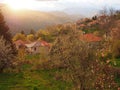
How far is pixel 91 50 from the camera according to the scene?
2359cm

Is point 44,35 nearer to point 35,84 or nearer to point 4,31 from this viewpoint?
point 4,31

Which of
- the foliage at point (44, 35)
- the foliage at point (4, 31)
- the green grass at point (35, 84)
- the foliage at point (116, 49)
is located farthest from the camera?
the foliage at point (44, 35)

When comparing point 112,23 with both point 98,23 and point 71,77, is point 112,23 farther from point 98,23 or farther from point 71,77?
point 71,77

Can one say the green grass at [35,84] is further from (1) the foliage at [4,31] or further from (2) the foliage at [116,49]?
(2) the foliage at [116,49]

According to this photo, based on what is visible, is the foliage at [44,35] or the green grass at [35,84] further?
the foliage at [44,35]

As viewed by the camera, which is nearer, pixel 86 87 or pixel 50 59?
pixel 86 87

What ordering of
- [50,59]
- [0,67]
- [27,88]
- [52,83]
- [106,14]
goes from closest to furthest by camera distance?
[27,88] < [52,83] < [0,67] < [50,59] < [106,14]

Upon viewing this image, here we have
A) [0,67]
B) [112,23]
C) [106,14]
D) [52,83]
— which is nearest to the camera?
[52,83]

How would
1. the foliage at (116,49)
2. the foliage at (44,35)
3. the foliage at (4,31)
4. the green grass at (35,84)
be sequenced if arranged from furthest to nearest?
the foliage at (44,35)
the foliage at (116,49)
the foliage at (4,31)
the green grass at (35,84)

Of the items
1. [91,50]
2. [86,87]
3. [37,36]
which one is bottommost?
[37,36]

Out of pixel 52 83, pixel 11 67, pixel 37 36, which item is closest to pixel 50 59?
pixel 11 67

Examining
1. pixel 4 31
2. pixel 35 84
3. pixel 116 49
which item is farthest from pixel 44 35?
pixel 35 84

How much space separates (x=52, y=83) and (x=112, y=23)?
86.7m

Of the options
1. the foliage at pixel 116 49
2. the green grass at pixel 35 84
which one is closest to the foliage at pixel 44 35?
the foliage at pixel 116 49
